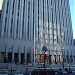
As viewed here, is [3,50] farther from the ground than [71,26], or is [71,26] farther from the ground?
[71,26]

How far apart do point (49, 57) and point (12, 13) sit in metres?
31.9

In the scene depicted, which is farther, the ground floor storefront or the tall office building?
the tall office building

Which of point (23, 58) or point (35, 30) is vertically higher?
point (35, 30)

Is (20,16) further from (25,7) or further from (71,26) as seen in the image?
(71,26)

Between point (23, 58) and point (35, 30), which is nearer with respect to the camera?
point (23, 58)

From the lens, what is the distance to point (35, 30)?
341ft

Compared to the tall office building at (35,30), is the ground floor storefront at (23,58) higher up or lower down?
lower down

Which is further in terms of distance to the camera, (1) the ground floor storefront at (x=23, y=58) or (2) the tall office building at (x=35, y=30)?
(2) the tall office building at (x=35, y=30)

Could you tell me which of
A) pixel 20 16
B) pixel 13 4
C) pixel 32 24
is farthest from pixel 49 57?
pixel 13 4

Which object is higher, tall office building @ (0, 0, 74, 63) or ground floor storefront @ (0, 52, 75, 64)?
tall office building @ (0, 0, 74, 63)

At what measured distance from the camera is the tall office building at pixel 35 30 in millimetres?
89938

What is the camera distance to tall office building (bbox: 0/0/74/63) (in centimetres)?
8994

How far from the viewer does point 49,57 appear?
10750 cm

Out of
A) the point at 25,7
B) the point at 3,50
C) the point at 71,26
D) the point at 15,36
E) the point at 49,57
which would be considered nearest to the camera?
the point at 3,50
